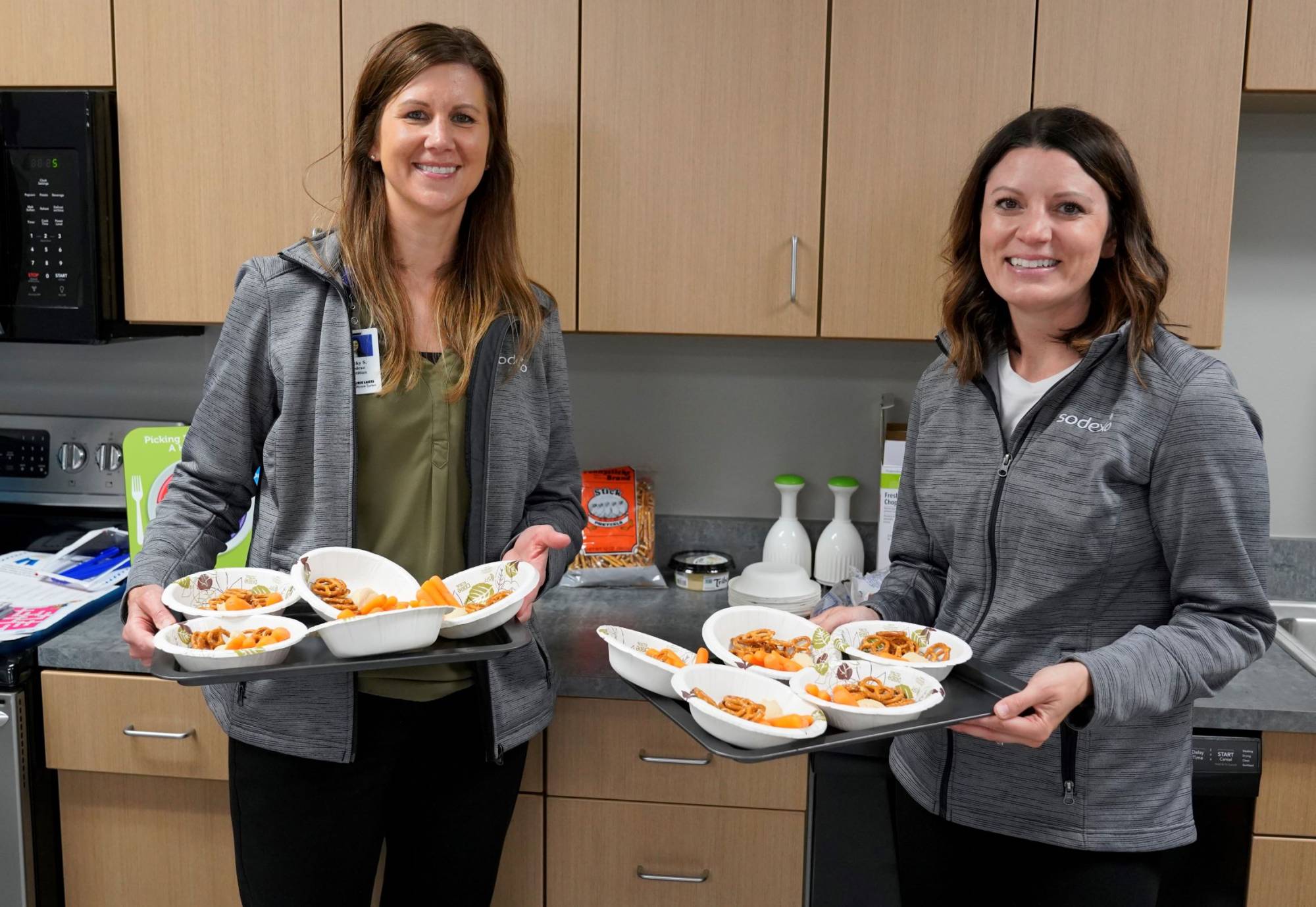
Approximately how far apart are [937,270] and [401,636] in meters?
1.17

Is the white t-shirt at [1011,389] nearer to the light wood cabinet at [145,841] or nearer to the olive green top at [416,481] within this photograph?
the olive green top at [416,481]

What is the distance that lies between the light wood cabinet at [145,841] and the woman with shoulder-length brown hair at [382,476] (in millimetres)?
439

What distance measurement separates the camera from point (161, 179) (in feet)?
6.40

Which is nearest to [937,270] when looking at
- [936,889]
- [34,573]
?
[936,889]

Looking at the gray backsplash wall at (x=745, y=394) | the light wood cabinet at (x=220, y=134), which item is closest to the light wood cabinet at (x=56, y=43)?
the light wood cabinet at (x=220, y=134)

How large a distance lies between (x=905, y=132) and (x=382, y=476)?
107 cm

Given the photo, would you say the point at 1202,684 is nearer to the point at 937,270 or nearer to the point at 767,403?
the point at 937,270

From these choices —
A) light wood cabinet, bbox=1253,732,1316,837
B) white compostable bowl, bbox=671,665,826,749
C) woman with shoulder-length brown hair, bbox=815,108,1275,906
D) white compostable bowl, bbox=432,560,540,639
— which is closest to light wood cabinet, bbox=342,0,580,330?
white compostable bowl, bbox=432,560,540,639

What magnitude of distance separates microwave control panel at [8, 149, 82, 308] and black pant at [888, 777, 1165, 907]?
1.70 metres

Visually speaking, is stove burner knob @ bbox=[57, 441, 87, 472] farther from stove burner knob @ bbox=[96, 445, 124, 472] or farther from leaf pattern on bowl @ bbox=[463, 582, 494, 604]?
leaf pattern on bowl @ bbox=[463, 582, 494, 604]

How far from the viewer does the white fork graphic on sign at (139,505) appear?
2119 mm

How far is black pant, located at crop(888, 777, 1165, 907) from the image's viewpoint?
4.01ft

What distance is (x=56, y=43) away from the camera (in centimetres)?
193

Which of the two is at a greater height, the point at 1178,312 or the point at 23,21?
the point at 23,21
